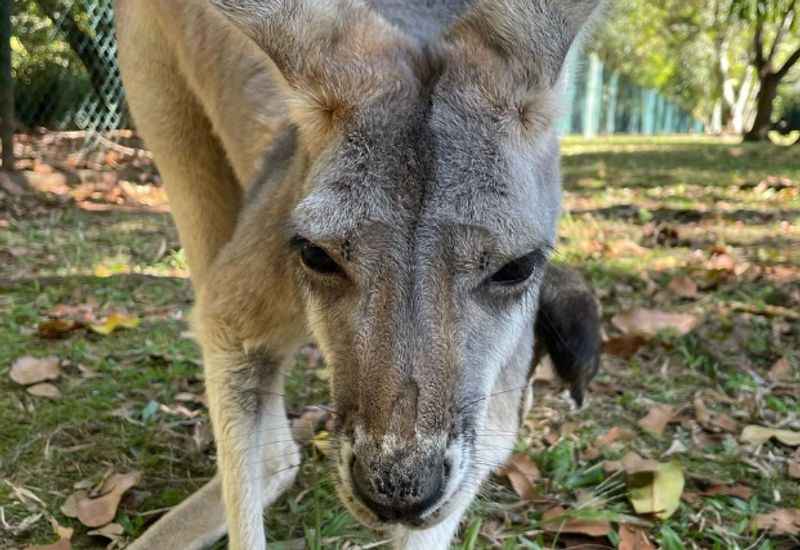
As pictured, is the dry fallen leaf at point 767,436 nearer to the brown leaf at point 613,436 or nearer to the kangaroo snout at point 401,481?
the brown leaf at point 613,436

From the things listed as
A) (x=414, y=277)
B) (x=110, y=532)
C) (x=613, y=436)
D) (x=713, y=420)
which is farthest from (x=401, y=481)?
(x=713, y=420)

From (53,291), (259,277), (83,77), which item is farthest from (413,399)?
(83,77)

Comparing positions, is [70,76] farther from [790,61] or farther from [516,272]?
[790,61]

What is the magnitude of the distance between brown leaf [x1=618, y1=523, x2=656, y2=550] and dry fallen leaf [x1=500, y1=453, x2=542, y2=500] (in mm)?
288

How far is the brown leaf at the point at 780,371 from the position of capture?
3.16 meters

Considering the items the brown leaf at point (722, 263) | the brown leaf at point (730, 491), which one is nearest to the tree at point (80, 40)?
the brown leaf at point (722, 263)

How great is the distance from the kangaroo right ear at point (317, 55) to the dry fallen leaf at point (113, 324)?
193 cm

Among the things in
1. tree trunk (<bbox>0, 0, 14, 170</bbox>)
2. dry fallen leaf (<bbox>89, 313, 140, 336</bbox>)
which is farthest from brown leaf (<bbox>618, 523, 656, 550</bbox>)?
tree trunk (<bbox>0, 0, 14, 170</bbox>)

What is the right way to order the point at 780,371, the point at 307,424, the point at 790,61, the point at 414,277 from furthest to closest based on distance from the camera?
1. the point at 790,61
2. the point at 780,371
3. the point at 307,424
4. the point at 414,277

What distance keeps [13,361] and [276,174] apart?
148 cm

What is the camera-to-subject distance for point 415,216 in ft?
5.11

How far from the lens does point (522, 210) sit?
66.0 inches

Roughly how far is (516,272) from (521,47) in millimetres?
441

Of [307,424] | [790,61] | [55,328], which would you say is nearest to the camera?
[307,424]
